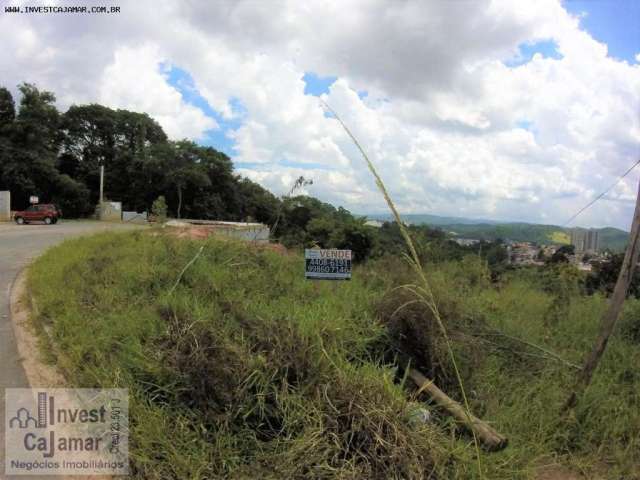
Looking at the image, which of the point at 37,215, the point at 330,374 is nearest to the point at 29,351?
the point at 330,374

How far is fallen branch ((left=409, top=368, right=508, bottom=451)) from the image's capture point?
7.84 feet

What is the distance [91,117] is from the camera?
4422 cm

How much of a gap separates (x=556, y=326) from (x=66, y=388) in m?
4.53

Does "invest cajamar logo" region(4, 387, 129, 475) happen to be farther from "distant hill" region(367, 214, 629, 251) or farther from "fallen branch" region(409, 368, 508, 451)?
"distant hill" region(367, 214, 629, 251)

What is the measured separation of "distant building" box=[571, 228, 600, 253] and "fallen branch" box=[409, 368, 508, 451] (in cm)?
347

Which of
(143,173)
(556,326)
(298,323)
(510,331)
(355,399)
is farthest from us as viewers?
(143,173)

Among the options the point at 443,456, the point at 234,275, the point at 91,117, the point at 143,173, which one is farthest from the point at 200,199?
the point at 443,456

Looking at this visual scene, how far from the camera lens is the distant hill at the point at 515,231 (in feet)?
17.0

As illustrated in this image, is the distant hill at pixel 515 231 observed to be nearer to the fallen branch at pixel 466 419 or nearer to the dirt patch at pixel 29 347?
the fallen branch at pixel 466 419

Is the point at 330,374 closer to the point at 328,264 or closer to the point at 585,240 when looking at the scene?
the point at 328,264

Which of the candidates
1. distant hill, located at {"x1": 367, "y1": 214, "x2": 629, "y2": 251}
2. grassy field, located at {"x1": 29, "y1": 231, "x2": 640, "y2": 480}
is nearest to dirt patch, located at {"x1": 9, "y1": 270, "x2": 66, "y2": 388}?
grassy field, located at {"x1": 29, "y1": 231, "x2": 640, "y2": 480}

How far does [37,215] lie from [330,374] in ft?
97.7

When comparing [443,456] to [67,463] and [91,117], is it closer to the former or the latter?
[67,463]

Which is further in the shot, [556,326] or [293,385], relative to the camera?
[556,326]
